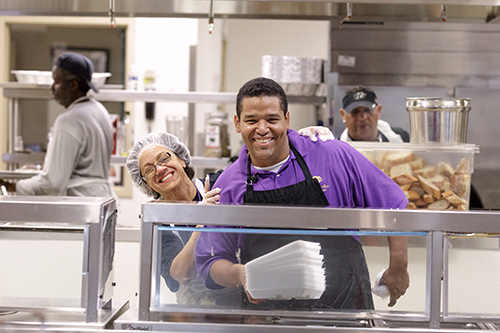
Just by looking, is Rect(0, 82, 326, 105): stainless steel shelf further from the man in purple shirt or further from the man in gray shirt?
the man in purple shirt

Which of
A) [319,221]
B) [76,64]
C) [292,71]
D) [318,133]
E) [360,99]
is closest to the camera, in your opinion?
[319,221]

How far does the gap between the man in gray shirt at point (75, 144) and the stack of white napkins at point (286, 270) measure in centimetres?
193

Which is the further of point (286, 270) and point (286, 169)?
point (286, 169)

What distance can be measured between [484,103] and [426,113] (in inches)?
64.2

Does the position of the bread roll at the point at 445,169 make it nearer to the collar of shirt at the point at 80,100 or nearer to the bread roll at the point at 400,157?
the bread roll at the point at 400,157

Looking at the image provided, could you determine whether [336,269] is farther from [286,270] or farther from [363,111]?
[363,111]

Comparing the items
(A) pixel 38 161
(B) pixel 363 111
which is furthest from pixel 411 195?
(A) pixel 38 161

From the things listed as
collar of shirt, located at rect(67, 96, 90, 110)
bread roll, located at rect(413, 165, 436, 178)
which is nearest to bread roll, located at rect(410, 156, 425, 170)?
bread roll, located at rect(413, 165, 436, 178)

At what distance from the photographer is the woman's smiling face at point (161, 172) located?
→ 1.86 metres

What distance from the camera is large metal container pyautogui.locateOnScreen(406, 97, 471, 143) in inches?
74.9

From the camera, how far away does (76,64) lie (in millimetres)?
2875

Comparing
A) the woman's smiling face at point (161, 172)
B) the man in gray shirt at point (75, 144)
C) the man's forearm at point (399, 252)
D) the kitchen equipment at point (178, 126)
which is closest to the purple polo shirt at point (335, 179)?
the woman's smiling face at point (161, 172)

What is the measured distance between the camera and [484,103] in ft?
10.8

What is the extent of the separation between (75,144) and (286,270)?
1.98m
